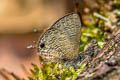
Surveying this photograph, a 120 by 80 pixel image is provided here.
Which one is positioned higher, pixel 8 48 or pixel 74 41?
pixel 8 48

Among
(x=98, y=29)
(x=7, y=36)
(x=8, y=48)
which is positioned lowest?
(x=98, y=29)

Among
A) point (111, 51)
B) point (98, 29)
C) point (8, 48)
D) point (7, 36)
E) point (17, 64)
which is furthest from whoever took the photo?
point (7, 36)

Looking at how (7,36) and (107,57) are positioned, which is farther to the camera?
(7,36)

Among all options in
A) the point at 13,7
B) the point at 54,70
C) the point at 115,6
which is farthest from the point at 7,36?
the point at 54,70

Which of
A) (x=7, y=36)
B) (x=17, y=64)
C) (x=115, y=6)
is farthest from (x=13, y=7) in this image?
(x=115, y=6)

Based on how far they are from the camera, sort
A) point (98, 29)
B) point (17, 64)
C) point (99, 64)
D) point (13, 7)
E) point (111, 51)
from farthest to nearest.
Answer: point (13, 7), point (17, 64), point (98, 29), point (111, 51), point (99, 64)

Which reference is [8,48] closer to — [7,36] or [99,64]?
[7,36]
